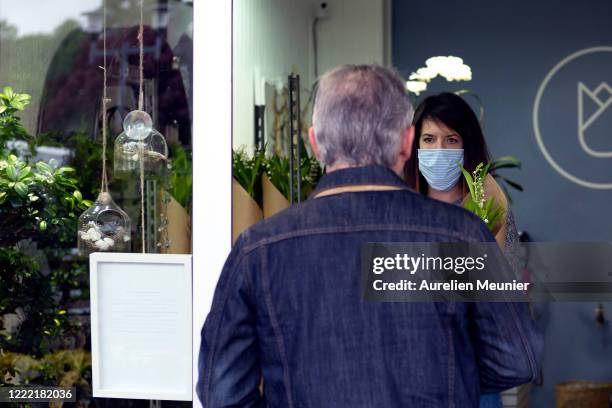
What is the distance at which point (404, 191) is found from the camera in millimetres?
1686

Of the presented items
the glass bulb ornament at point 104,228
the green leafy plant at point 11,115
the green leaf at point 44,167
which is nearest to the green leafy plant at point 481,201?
the glass bulb ornament at point 104,228

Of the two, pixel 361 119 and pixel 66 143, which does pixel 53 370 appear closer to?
pixel 66 143

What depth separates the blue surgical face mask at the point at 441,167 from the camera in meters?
2.75

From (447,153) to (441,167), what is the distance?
0.08m

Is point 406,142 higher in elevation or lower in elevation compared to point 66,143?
lower

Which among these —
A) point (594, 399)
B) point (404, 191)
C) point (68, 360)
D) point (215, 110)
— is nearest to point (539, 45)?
point (594, 399)

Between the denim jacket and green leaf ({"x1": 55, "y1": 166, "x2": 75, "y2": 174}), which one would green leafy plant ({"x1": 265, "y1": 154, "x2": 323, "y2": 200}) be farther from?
the denim jacket

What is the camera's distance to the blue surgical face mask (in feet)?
9.02

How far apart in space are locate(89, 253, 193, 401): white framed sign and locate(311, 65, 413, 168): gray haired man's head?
1.20 metres

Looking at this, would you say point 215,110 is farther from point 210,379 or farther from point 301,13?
point 301,13

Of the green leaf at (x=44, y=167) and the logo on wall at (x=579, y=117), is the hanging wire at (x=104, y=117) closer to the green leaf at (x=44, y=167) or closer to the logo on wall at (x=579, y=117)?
the green leaf at (x=44, y=167)

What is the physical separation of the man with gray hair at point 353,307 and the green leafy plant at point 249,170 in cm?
125

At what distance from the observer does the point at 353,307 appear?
5.43 feet

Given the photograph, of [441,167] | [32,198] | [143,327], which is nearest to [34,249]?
[32,198]
